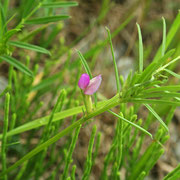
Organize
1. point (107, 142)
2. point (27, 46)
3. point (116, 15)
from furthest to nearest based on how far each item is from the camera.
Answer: point (116, 15) < point (107, 142) < point (27, 46)

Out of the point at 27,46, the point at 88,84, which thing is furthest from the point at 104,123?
the point at 88,84

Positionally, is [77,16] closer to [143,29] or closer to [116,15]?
[116,15]

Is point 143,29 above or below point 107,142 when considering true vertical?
above

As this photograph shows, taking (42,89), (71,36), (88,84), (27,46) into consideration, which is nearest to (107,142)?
(42,89)

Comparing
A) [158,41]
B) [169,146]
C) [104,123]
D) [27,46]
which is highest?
[27,46]

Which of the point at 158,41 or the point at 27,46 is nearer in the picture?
the point at 27,46

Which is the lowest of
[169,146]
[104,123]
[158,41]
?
[169,146]

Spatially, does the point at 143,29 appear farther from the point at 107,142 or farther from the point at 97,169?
the point at 97,169

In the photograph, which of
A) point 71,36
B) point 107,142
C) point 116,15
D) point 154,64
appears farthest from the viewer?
point 116,15

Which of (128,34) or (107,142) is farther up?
(128,34)
